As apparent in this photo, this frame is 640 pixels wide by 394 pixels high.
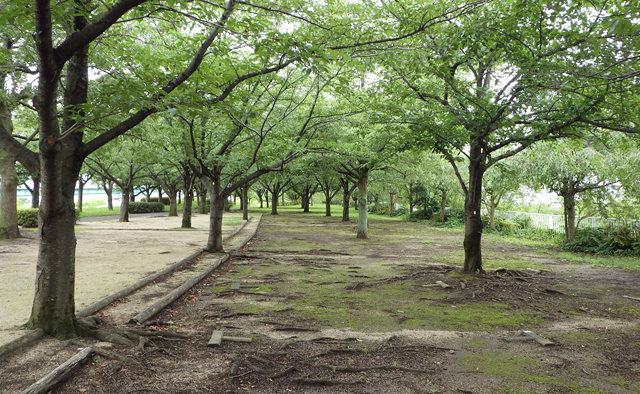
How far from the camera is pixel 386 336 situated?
556cm

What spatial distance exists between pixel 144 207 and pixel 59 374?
138 feet

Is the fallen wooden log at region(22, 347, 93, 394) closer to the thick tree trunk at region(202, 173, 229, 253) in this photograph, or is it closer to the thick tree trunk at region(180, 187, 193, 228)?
the thick tree trunk at region(202, 173, 229, 253)

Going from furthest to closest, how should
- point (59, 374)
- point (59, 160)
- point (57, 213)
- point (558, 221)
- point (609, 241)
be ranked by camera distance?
point (558, 221) < point (609, 241) < point (57, 213) < point (59, 160) < point (59, 374)

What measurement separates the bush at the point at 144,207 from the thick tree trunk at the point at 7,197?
27.1m

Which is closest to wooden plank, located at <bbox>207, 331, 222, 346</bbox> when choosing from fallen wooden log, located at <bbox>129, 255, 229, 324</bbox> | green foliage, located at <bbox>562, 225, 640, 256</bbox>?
fallen wooden log, located at <bbox>129, 255, 229, 324</bbox>

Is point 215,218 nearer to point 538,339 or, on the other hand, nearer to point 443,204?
point 538,339

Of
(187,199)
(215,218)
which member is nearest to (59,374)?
(215,218)

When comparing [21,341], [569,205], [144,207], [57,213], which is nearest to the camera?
[21,341]

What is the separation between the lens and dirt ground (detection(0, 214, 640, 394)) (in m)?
4.11

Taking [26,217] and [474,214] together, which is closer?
[474,214]

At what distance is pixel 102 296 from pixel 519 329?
687cm

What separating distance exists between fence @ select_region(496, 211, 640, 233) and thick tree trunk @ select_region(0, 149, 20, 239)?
22.8m

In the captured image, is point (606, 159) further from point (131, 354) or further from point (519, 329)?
point (131, 354)

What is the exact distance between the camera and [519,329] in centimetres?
605
